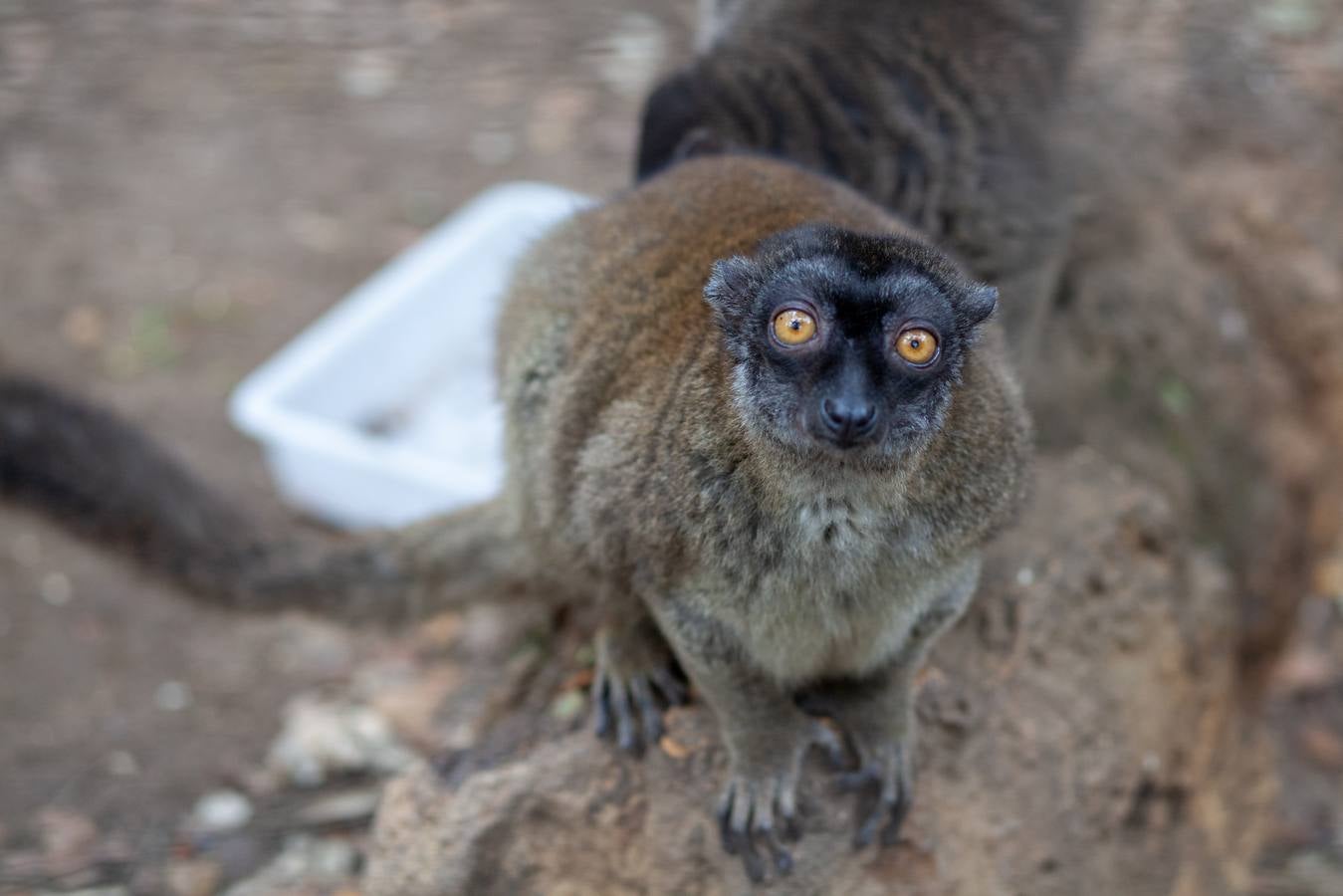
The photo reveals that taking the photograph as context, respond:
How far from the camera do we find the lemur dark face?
7.96 feet

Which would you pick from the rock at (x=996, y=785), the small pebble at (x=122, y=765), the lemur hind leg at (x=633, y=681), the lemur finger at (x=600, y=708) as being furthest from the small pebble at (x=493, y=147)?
the lemur finger at (x=600, y=708)

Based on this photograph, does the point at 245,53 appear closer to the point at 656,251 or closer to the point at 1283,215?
the point at 656,251

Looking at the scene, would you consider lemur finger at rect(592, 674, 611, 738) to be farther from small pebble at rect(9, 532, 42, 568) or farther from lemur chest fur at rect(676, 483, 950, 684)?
small pebble at rect(9, 532, 42, 568)

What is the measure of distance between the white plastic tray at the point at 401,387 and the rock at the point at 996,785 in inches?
91.1

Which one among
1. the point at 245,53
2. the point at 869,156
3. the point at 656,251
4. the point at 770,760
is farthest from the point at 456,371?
the point at 770,760

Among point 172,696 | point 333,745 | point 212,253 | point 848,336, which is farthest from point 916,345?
point 212,253

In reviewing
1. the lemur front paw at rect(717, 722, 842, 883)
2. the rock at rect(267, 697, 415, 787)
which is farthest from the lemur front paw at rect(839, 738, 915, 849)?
the rock at rect(267, 697, 415, 787)

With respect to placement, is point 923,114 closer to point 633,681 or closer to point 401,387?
point 633,681

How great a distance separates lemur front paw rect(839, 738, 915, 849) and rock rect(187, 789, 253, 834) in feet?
7.12

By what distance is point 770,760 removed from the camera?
9.95 feet

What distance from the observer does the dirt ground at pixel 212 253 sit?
4680 mm

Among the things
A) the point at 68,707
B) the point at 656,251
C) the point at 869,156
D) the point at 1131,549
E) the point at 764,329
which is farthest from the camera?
the point at 68,707

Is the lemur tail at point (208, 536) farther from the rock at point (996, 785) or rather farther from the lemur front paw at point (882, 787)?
the lemur front paw at point (882, 787)

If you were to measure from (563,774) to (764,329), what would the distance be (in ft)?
4.22
